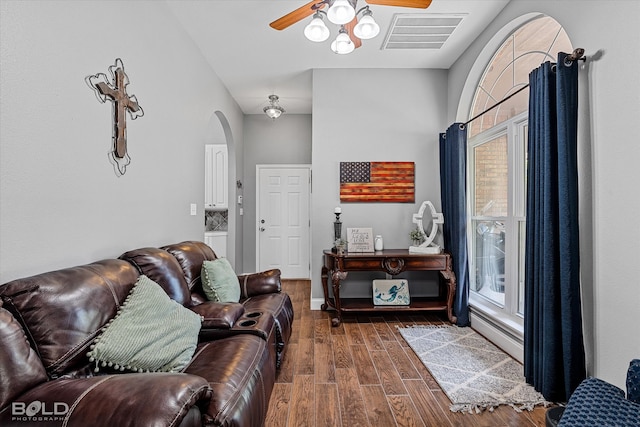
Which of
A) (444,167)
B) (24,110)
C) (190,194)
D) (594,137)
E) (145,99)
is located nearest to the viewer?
(24,110)

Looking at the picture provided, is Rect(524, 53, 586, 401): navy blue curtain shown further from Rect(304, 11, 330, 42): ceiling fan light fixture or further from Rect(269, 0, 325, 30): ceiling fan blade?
Rect(269, 0, 325, 30): ceiling fan blade

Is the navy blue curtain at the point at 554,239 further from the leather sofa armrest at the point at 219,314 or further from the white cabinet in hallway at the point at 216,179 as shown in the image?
the white cabinet in hallway at the point at 216,179

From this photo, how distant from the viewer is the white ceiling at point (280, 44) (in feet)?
9.47

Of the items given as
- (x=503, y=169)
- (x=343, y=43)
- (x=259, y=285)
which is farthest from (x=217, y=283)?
(x=503, y=169)

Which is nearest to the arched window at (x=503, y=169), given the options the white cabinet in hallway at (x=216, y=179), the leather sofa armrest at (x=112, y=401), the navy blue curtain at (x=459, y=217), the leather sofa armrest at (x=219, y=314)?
the navy blue curtain at (x=459, y=217)

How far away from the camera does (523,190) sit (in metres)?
2.94

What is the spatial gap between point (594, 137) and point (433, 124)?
91.4 inches

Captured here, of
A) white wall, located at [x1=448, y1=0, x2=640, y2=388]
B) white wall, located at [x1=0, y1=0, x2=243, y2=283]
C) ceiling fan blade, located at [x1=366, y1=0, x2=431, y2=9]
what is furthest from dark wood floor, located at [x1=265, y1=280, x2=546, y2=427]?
ceiling fan blade, located at [x1=366, y1=0, x2=431, y2=9]

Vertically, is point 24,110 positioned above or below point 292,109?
below

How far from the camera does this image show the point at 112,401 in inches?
39.3

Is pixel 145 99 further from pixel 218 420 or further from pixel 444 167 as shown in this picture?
pixel 444 167

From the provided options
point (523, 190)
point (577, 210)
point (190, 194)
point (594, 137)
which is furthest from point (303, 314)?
point (594, 137)

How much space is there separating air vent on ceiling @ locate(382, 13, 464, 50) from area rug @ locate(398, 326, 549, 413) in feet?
9.36

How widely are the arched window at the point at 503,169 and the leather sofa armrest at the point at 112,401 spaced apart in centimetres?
279
